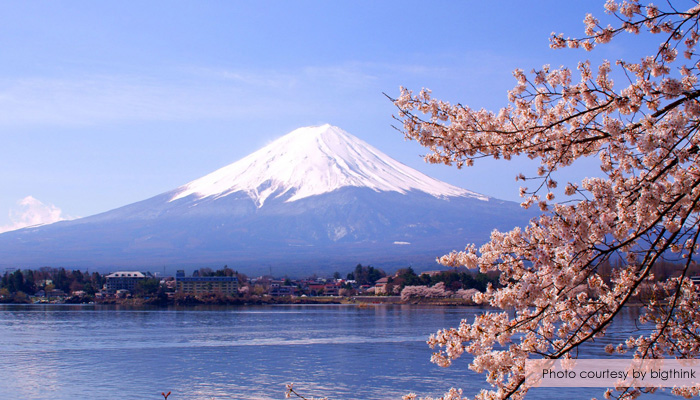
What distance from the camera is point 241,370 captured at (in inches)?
601

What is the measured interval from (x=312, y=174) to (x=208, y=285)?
83.4 meters

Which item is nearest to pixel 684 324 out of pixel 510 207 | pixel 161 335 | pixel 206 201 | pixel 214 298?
pixel 161 335

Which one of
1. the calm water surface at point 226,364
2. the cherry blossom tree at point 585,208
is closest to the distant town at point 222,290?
the calm water surface at point 226,364

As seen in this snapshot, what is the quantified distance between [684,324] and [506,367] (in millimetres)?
1024

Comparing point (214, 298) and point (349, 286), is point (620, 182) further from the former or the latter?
point (349, 286)

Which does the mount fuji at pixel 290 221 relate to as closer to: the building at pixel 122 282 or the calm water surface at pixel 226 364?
the building at pixel 122 282

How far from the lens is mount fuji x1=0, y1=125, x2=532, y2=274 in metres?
112

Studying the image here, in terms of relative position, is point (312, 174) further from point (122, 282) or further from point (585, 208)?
point (585, 208)

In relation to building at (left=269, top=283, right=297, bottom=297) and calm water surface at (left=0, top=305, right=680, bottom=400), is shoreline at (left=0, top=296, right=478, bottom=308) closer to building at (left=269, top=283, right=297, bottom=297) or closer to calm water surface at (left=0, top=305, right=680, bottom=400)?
building at (left=269, top=283, right=297, bottom=297)

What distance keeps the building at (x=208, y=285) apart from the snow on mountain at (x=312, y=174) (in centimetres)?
7504

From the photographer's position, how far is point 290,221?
131875 millimetres

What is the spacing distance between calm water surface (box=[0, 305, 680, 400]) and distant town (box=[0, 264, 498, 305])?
85.3ft

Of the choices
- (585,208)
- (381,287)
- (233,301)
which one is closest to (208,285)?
(233,301)

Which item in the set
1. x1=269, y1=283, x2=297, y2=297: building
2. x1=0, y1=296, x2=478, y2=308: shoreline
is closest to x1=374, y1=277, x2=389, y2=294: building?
x1=0, y1=296, x2=478, y2=308: shoreline
